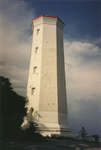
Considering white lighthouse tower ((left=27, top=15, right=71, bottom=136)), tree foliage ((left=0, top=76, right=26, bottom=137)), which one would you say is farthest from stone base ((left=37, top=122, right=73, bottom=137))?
tree foliage ((left=0, top=76, right=26, bottom=137))

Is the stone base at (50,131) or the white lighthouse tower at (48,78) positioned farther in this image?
the white lighthouse tower at (48,78)

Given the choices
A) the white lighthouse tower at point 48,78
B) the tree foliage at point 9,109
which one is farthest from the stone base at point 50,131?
the tree foliage at point 9,109

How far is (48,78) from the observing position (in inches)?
426

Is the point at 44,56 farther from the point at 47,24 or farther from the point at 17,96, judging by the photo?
the point at 17,96

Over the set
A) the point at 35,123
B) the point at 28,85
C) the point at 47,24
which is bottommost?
the point at 35,123

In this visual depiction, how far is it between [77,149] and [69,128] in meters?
4.73

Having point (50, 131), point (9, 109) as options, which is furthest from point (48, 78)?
point (9, 109)

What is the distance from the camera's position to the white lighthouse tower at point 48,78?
1007 centimetres

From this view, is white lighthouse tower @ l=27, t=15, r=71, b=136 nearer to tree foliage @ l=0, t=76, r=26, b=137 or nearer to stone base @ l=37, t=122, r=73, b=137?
stone base @ l=37, t=122, r=73, b=137

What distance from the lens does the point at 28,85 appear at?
37.2ft

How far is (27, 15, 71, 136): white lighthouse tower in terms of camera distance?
10.1 meters

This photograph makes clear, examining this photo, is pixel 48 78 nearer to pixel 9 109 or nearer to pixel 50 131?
pixel 50 131

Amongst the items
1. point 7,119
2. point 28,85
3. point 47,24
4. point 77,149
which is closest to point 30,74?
point 28,85

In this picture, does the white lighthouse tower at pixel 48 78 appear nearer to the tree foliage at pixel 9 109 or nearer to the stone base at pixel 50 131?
the stone base at pixel 50 131
